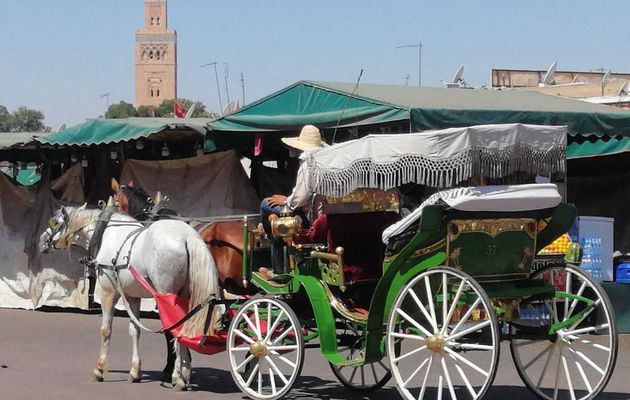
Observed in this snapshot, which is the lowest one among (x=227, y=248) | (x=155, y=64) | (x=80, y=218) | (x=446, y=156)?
(x=227, y=248)

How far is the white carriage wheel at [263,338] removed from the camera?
8312 millimetres

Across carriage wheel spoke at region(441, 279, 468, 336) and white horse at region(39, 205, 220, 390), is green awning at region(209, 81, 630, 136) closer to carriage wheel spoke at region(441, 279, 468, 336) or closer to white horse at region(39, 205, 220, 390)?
white horse at region(39, 205, 220, 390)

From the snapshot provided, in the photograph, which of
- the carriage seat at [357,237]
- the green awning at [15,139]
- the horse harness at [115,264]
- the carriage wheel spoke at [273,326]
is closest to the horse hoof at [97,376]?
the horse harness at [115,264]

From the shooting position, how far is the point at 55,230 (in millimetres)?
11281

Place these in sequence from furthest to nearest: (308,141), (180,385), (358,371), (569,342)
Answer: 1. (358,371)
2. (180,385)
3. (308,141)
4. (569,342)

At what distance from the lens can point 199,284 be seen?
9.33 metres

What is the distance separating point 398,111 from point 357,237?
131 inches

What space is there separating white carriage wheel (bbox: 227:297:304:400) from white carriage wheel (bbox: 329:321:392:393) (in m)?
0.50

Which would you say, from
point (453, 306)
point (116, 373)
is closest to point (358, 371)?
point (116, 373)

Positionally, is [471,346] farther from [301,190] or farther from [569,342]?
[301,190]

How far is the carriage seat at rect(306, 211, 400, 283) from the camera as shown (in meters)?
8.56

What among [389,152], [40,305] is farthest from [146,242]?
[40,305]

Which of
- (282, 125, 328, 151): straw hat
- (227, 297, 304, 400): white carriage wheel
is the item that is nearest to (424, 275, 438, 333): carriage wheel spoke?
(227, 297, 304, 400): white carriage wheel

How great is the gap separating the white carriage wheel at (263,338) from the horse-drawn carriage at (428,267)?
0.5 inches
